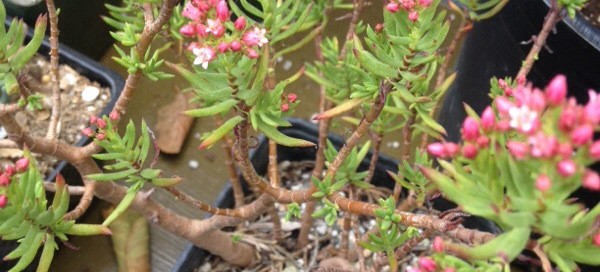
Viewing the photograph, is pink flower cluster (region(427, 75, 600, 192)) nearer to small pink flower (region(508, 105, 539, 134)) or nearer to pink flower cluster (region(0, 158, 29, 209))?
small pink flower (region(508, 105, 539, 134))

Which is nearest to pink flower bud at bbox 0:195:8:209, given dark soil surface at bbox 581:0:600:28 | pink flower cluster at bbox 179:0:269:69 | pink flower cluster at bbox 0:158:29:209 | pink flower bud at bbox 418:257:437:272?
pink flower cluster at bbox 0:158:29:209

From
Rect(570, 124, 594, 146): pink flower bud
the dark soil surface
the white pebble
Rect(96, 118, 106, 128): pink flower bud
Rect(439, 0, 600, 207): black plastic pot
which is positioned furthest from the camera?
the white pebble

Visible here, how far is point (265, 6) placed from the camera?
0.78m

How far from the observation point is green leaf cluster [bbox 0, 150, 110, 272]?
710mm

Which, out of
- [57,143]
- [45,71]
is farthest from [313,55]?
[57,143]

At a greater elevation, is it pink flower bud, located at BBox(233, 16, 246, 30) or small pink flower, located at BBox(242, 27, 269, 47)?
pink flower bud, located at BBox(233, 16, 246, 30)

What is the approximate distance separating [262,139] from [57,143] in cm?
46

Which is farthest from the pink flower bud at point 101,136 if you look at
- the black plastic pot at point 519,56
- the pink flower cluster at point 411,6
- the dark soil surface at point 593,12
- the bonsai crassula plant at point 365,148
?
the dark soil surface at point 593,12

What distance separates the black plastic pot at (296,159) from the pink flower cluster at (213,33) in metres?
0.65

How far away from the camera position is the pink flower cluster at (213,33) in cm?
59

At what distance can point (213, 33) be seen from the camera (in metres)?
0.59

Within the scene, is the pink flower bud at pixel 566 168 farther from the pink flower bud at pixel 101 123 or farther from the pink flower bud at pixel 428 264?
the pink flower bud at pixel 101 123

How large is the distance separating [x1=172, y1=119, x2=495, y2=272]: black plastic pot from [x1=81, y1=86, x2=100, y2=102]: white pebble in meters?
0.40

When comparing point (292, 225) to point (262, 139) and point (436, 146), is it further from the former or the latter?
point (436, 146)
